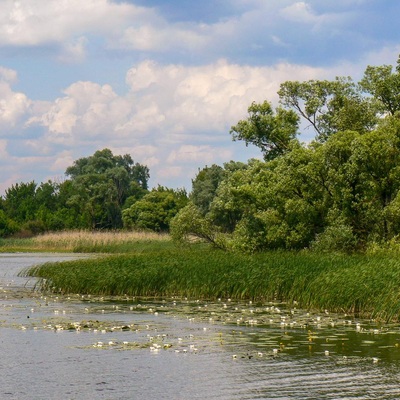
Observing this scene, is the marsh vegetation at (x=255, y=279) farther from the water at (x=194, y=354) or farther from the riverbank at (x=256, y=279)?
the water at (x=194, y=354)

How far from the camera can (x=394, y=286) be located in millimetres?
26391

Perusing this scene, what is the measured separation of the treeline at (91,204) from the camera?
105438mm

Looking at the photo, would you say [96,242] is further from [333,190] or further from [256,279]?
[256,279]

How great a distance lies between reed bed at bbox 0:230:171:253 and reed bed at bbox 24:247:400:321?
110 feet

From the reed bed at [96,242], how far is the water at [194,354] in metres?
44.1

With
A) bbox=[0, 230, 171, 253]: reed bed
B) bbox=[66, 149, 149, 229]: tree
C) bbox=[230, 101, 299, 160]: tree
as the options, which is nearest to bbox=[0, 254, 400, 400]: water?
bbox=[230, 101, 299, 160]: tree

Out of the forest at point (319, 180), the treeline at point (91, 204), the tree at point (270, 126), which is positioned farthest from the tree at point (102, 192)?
the tree at point (270, 126)

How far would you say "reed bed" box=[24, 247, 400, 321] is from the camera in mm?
27656

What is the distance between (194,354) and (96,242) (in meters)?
57.9

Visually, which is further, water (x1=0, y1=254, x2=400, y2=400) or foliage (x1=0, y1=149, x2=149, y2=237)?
foliage (x1=0, y1=149, x2=149, y2=237)

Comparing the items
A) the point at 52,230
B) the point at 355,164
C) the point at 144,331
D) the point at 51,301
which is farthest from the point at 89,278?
the point at 52,230

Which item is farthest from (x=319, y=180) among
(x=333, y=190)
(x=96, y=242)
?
(x=96, y=242)

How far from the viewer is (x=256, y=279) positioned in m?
33.3

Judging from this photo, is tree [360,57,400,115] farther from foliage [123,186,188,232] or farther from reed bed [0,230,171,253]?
foliage [123,186,188,232]
